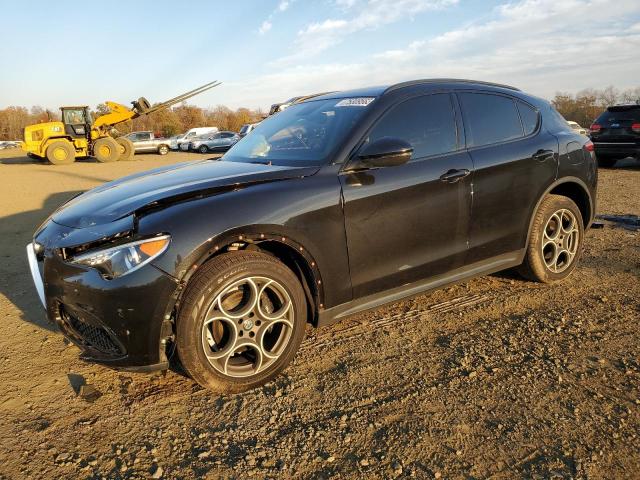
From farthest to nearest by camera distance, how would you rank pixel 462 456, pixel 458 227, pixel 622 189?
pixel 622 189, pixel 458 227, pixel 462 456

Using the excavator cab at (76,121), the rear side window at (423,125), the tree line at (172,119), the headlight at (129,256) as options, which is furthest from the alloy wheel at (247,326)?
the tree line at (172,119)

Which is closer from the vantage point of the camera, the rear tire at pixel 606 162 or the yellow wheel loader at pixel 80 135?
the rear tire at pixel 606 162

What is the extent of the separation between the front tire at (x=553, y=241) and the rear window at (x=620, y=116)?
9.01m

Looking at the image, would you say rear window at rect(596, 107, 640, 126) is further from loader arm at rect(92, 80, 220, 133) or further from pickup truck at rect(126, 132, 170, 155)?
pickup truck at rect(126, 132, 170, 155)

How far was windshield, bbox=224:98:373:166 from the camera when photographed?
9.98 feet

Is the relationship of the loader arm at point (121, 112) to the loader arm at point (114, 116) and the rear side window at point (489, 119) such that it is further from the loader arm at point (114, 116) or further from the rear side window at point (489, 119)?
the rear side window at point (489, 119)

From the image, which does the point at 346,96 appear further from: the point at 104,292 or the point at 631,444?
the point at 631,444

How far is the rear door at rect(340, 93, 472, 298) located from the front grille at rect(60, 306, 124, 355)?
1.42 m

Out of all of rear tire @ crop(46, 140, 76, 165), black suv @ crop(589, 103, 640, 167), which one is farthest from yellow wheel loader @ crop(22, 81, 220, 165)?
black suv @ crop(589, 103, 640, 167)

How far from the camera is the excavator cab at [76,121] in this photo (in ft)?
70.6

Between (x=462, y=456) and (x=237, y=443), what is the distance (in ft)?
3.43

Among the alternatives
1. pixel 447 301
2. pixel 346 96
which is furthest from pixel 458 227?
pixel 346 96

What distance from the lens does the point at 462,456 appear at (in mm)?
2051

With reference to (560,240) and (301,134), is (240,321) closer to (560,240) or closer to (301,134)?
(301,134)
